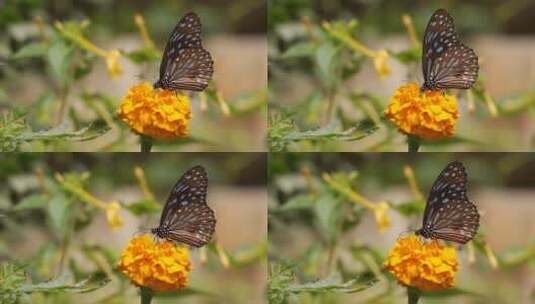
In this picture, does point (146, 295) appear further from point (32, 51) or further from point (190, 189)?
point (32, 51)

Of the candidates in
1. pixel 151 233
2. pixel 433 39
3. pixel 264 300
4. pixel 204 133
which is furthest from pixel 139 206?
pixel 433 39

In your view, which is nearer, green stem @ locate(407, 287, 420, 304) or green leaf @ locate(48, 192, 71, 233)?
green stem @ locate(407, 287, 420, 304)

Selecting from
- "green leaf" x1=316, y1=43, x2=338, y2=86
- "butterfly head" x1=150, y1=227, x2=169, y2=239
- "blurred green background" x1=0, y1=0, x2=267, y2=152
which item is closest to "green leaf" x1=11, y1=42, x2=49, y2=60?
"blurred green background" x1=0, y1=0, x2=267, y2=152

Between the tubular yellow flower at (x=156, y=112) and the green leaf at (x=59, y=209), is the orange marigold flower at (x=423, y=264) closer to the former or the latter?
the tubular yellow flower at (x=156, y=112)

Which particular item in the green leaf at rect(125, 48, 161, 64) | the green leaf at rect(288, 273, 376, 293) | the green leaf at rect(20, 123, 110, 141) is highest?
the green leaf at rect(125, 48, 161, 64)

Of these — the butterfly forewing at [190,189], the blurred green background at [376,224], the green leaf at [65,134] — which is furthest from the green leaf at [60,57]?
the blurred green background at [376,224]

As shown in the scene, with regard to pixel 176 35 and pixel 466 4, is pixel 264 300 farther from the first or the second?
pixel 466 4

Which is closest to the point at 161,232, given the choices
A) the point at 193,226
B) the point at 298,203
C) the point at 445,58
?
the point at 193,226

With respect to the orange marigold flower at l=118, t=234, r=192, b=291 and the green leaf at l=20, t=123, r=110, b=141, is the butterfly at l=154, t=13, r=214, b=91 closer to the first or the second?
the green leaf at l=20, t=123, r=110, b=141
